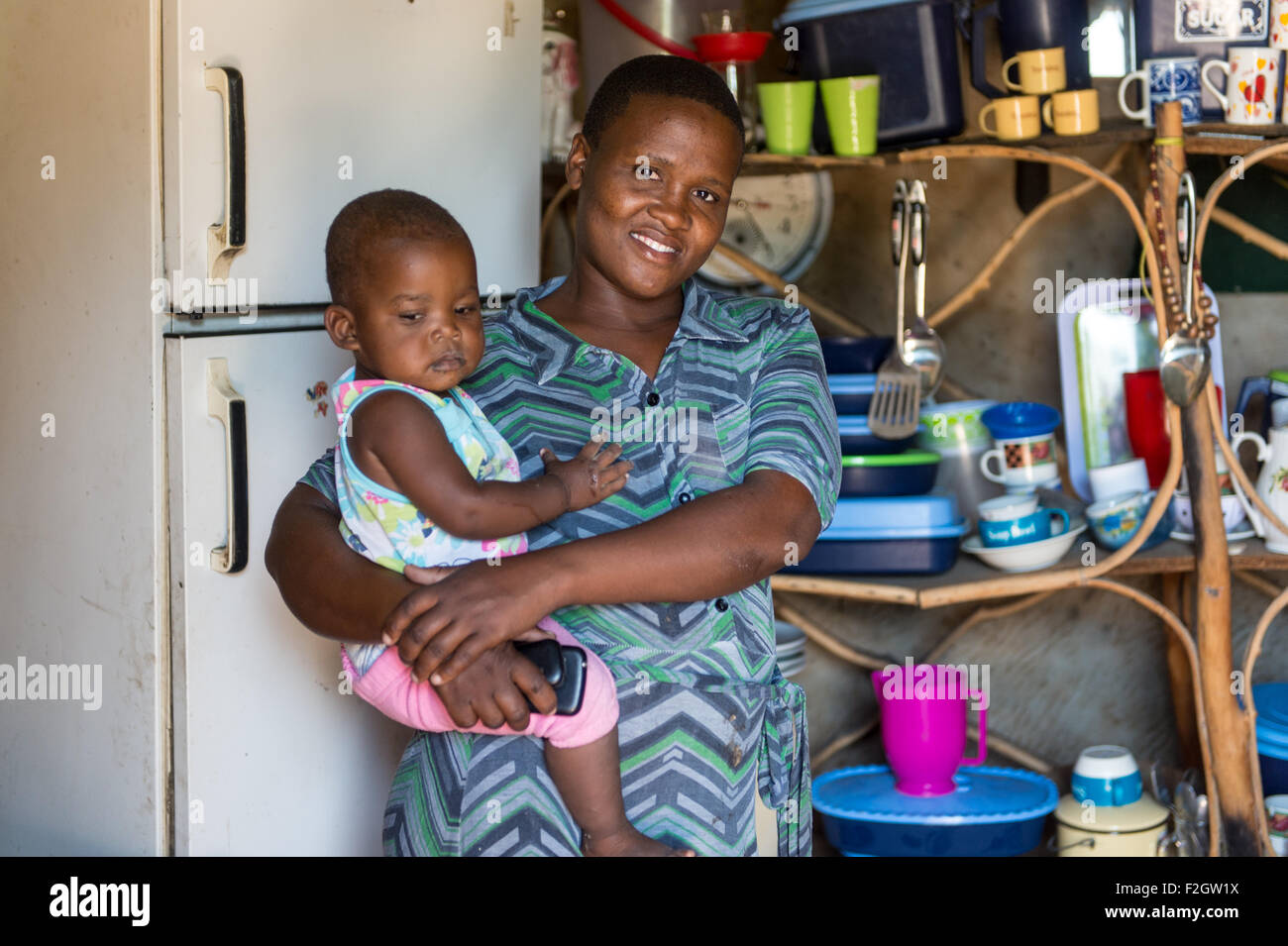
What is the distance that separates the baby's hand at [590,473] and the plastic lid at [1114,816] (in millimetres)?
1204

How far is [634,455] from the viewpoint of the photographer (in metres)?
1.35

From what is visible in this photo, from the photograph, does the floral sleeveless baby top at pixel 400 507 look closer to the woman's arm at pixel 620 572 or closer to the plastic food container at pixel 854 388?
the woman's arm at pixel 620 572

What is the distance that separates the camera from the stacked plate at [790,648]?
2.28 metres

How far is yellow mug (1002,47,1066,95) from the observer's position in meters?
2.00

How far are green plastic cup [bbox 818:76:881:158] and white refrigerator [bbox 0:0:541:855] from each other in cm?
69

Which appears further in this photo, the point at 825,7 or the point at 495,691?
the point at 825,7

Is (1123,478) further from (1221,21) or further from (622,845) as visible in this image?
(622,845)

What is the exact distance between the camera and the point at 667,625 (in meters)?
1.32

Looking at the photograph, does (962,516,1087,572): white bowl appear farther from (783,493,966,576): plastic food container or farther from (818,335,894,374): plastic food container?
(818,335,894,374): plastic food container

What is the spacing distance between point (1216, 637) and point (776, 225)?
977mm

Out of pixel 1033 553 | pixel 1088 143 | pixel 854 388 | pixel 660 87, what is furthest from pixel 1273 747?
pixel 660 87

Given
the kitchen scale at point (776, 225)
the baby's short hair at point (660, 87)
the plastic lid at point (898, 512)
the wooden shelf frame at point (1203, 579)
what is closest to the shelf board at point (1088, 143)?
the wooden shelf frame at point (1203, 579)
